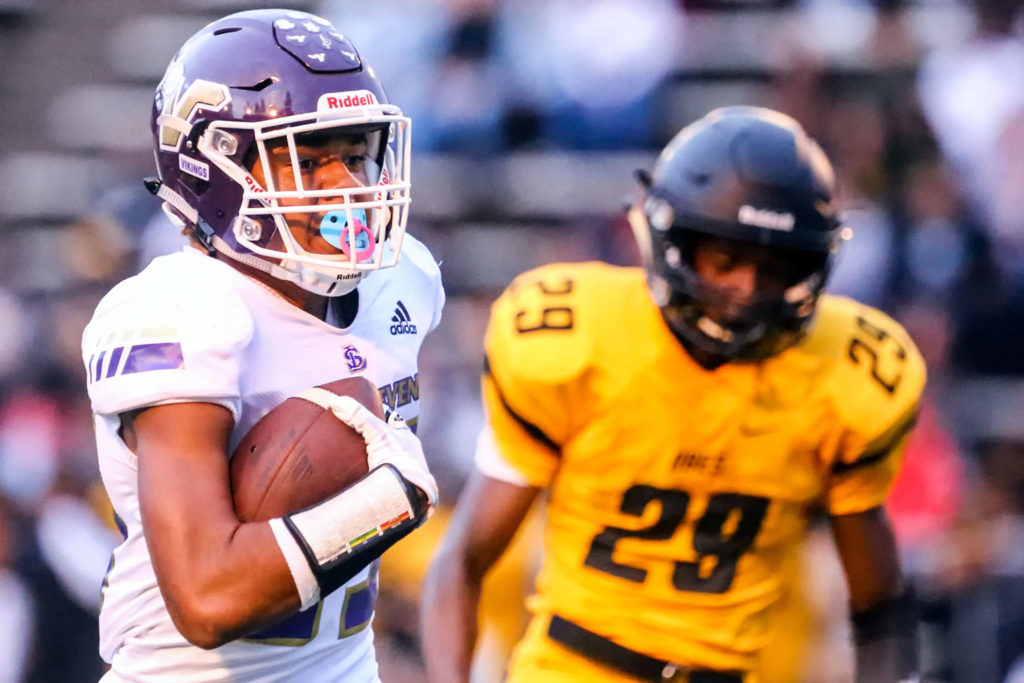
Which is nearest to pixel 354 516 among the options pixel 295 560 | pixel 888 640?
pixel 295 560

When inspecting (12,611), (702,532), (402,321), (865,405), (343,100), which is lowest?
(12,611)

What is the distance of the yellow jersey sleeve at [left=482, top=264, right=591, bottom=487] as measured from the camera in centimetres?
253

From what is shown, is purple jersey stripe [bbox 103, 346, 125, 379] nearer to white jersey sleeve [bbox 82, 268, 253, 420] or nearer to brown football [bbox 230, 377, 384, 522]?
white jersey sleeve [bbox 82, 268, 253, 420]

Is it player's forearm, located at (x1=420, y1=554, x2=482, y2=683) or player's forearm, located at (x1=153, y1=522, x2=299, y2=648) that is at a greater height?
player's forearm, located at (x1=153, y1=522, x2=299, y2=648)

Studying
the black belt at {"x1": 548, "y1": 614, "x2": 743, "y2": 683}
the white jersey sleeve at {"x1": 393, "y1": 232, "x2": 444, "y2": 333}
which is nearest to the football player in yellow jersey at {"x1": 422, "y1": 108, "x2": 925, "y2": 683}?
the black belt at {"x1": 548, "y1": 614, "x2": 743, "y2": 683}

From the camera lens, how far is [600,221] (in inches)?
264

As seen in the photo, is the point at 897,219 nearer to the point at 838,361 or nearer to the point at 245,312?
the point at 838,361

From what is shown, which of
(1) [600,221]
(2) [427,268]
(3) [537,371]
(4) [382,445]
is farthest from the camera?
(1) [600,221]

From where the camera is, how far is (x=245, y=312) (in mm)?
2451

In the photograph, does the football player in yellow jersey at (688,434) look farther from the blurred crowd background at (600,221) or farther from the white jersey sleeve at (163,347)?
the blurred crowd background at (600,221)

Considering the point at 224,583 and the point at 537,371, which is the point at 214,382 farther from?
the point at 537,371

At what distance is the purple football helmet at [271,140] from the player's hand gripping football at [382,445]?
0.28 metres

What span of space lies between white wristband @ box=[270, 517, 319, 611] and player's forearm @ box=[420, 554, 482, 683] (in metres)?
0.46

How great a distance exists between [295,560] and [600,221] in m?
4.66
